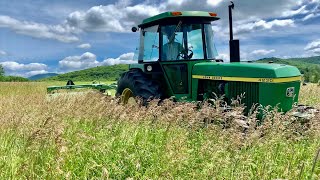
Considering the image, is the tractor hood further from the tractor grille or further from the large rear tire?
the large rear tire

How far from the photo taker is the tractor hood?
239 inches

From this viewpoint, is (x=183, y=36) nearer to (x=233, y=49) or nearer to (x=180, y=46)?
(x=180, y=46)

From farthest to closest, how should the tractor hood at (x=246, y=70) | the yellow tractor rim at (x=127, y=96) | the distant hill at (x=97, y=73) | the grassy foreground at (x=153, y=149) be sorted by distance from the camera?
1. the distant hill at (x=97, y=73)
2. the yellow tractor rim at (x=127, y=96)
3. the tractor hood at (x=246, y=70)
4. the grassy foreground at (x=153, y=149)

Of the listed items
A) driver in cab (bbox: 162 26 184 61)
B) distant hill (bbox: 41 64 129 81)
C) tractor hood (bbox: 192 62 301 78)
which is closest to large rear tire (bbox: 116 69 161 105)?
driver in cab (bbox: 162 26 184 61)

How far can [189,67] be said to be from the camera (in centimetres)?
744

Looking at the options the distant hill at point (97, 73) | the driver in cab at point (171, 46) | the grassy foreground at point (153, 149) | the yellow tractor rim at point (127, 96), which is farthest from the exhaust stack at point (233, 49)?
the distant hill at point (97, 73)

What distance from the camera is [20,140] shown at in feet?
15.7

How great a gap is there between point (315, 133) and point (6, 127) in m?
4.53

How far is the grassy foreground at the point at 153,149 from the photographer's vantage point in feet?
10.3

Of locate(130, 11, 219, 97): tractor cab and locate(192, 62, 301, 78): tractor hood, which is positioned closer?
locate(192, 62, 301, 78): tractor hood

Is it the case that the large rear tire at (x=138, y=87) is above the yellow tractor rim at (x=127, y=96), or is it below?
above

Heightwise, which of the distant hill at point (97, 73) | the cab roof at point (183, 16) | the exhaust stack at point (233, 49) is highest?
the distant hill at point (97, 73)

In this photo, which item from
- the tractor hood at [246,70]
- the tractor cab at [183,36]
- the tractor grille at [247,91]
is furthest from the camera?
the tractor cab at [183,36]

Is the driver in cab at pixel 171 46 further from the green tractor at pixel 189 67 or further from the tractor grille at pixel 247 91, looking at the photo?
the tractor grille at pixel 247 91
